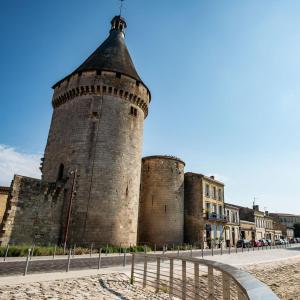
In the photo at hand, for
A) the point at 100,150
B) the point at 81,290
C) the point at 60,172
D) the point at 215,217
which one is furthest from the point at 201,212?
the point at 81,290

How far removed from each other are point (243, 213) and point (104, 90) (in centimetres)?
3675

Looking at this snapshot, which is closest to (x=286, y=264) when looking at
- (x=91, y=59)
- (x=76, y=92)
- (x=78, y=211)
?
(x=78, y=211)

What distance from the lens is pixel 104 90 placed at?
21.8 m

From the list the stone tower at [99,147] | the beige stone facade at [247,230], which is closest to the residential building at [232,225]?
the beige stone facade at [247,230]

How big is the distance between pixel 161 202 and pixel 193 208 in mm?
5044

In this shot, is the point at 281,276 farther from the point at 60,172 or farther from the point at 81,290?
the point at 60,172

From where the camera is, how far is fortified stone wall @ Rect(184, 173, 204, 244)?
29.6 meters

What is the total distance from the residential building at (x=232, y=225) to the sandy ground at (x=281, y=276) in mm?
19407

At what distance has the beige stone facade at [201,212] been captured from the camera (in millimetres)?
29728

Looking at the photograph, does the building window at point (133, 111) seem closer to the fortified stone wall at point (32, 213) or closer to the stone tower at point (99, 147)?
the stone tower at point (99, 147)

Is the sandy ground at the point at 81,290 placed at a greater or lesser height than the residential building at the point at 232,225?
lesser

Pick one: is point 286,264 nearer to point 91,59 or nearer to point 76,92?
point 76,92

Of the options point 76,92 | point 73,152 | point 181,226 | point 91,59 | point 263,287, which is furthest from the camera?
point 181,226

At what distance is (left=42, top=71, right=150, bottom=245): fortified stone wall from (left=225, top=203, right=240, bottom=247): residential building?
19.8 meters
